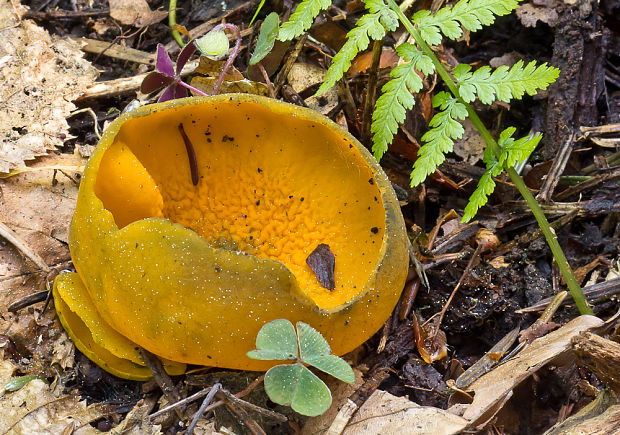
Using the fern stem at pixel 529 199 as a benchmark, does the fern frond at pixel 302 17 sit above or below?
above

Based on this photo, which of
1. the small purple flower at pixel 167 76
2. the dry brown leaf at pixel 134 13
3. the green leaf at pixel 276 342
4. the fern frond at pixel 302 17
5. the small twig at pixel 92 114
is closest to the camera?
the green leaf at pixel 276 342

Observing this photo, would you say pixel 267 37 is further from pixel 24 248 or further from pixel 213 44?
pixel 24 248

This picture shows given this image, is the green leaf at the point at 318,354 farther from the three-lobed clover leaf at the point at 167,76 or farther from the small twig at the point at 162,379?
the three-lobed clover leaf at the point at 167,76

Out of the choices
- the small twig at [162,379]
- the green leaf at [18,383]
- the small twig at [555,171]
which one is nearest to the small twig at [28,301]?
the green leaf at [18,383]

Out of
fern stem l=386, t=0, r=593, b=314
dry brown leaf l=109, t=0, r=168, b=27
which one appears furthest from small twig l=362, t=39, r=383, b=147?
dry brown leaf l=109, t=0, r=168, b=27

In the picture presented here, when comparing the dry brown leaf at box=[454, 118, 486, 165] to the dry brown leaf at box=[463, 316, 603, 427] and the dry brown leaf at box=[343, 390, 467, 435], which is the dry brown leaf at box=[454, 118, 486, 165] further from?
the dry brown leaf at box=[343, 390, 467, 435]

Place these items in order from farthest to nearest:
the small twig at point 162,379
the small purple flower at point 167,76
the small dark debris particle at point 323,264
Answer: the small purple flower at point 167,76 < the small dark debris particle at point 323,264 < the small twig at point 162,379

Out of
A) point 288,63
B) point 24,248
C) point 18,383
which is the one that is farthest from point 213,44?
point 18,383

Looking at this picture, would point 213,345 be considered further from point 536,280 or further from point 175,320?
point 536,280
